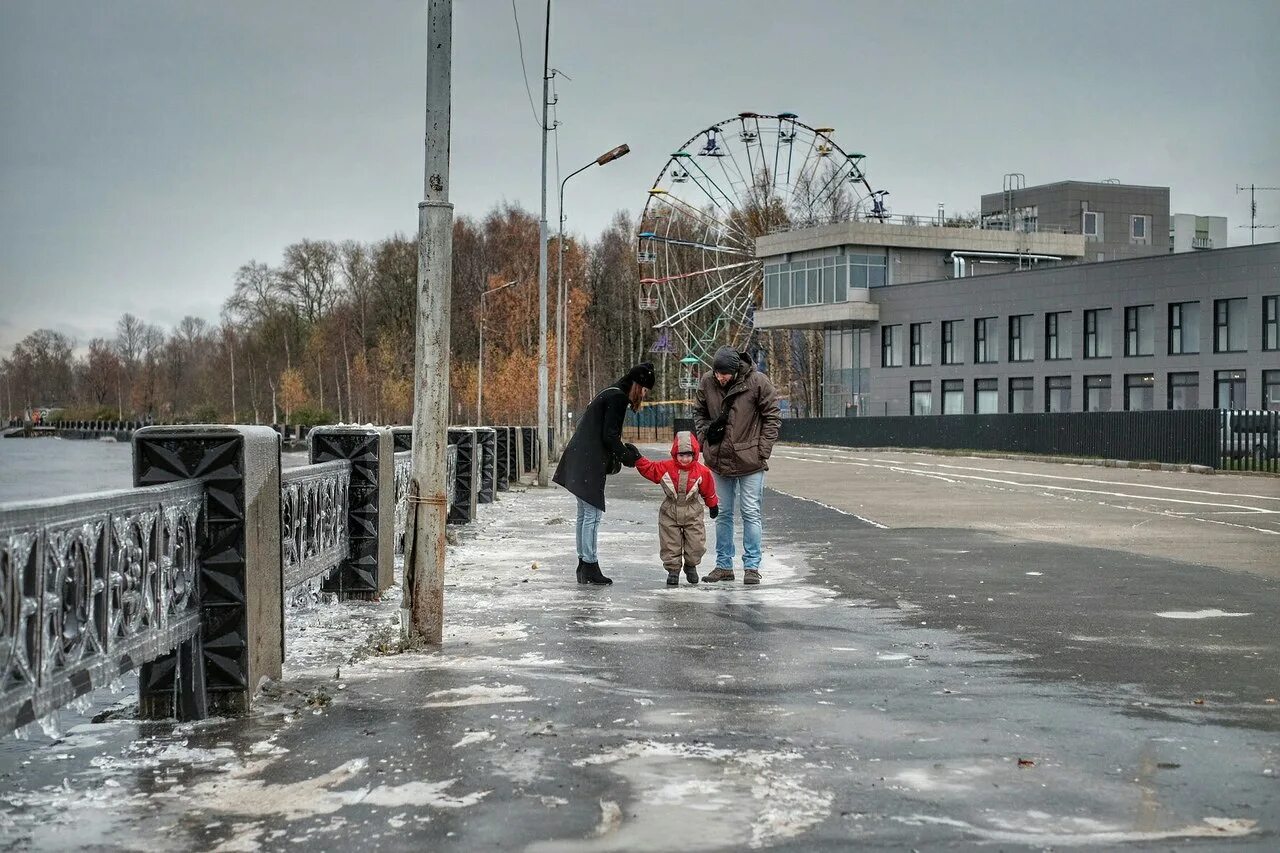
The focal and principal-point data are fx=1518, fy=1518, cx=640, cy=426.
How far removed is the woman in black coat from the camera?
13047 millimetres

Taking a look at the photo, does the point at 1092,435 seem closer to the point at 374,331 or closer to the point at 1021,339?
the point at 1021,339

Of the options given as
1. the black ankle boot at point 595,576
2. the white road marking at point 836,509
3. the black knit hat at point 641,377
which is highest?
the black knit hat at point 641,377

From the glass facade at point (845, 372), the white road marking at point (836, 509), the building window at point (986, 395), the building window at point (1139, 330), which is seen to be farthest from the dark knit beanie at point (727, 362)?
the glass facade at point (845, 372)

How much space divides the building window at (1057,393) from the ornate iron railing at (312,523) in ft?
224

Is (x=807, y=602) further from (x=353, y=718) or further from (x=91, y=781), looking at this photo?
(x=91, y=781)

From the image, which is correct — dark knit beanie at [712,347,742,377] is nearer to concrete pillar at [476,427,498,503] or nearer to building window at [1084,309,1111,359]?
concrete pillar at [476,427,498,503]

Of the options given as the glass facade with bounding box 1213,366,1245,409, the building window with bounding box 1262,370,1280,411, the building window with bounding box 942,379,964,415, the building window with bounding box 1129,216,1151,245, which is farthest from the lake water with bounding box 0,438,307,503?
the building window with bounding box 1129,216,1151,245

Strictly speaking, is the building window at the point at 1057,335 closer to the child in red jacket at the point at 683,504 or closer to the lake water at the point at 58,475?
the lake water at the point at 58,475

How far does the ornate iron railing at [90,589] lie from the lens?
16.5 feet

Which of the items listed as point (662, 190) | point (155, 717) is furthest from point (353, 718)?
point (662, 190)

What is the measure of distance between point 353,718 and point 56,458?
88.5 meters

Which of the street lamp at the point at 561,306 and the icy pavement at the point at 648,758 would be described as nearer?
the icy pavement at the point at 648,758

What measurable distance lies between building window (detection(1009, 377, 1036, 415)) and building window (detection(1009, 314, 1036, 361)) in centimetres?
116

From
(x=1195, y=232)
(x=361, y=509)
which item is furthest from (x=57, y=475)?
(x=1195, y=232)
